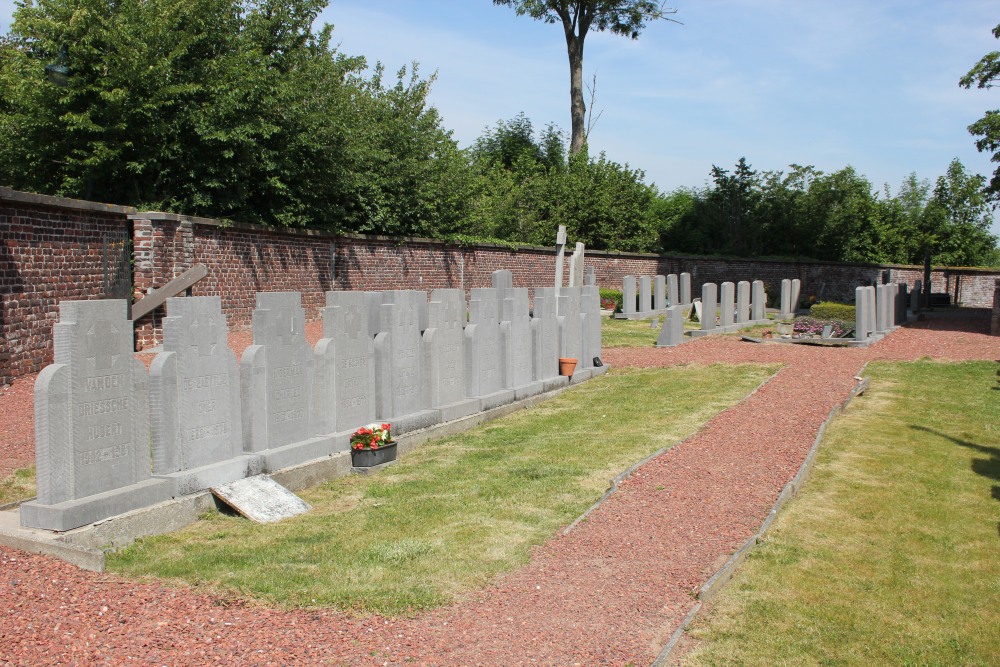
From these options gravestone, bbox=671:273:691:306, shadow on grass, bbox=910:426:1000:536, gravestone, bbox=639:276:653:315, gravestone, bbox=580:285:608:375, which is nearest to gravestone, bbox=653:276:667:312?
gravestone, bbox=639:276:653:315

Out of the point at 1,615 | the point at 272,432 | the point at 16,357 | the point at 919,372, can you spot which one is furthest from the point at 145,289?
the point at 919,372

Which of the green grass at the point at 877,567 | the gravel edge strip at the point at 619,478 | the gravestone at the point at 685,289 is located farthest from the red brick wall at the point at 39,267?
the gravestone at the point at 685,289

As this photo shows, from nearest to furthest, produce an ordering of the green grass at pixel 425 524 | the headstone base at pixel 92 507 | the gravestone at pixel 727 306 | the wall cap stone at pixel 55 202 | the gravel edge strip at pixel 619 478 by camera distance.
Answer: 1. the green grass at pixel 425 524
2. the headstone base at pixel 92 507
3. the gravel edge strip at pixel 619 478
4. the wall cap stone at pixel 55 202
5. the gravestone at pixel 727 306

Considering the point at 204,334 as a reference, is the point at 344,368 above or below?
below

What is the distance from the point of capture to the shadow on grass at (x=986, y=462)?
314 inches

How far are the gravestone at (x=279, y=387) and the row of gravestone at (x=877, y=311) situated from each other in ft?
45.8

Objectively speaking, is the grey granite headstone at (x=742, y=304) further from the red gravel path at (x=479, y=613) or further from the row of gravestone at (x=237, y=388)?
the red gravel path at (x=479, y=613)

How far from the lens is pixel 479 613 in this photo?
482cm

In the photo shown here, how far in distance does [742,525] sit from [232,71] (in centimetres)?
1326

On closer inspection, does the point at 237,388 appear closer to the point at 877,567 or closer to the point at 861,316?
the point at 877,567

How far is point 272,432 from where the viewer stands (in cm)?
739

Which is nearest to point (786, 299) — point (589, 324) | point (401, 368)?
point (589, 324)

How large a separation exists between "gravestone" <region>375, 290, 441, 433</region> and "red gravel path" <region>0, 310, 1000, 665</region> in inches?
116

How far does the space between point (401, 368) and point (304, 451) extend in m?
1.85
